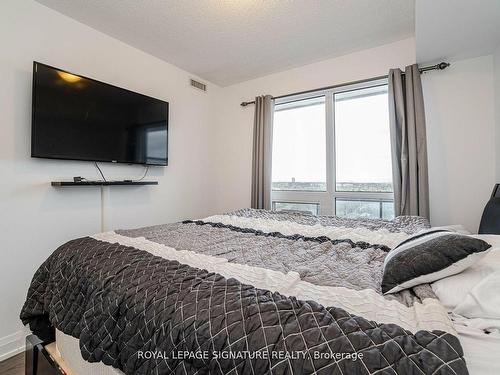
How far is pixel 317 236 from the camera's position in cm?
164

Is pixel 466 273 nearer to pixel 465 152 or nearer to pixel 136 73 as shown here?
pixel 465 152

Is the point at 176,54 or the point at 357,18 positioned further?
the point at 176,54

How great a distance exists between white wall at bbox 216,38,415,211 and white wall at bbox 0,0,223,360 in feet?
3.22

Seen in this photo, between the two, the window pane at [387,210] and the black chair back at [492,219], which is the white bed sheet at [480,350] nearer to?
the black chair back at [492,219]

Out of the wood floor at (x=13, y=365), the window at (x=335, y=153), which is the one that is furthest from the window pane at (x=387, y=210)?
the wood floor at (x=13, y=365)

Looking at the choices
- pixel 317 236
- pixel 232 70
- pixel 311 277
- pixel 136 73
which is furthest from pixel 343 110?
pixel 311 277

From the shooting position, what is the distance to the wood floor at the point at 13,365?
1.70m

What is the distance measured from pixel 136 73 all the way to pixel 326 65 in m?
2.15

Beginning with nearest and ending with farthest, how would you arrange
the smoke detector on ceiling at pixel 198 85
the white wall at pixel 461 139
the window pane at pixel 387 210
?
the white wall at pixel 461 139, the window pane at pixel 387 210, the smoke detector on ceiling at pixel 198 85

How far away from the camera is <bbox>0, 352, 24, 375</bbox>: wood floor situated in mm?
1701

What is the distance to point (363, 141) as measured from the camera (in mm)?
2926

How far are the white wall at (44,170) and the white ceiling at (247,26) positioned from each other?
0.18m

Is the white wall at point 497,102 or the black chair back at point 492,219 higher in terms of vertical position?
the white wall at point 497,102

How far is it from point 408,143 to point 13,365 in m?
3.59
